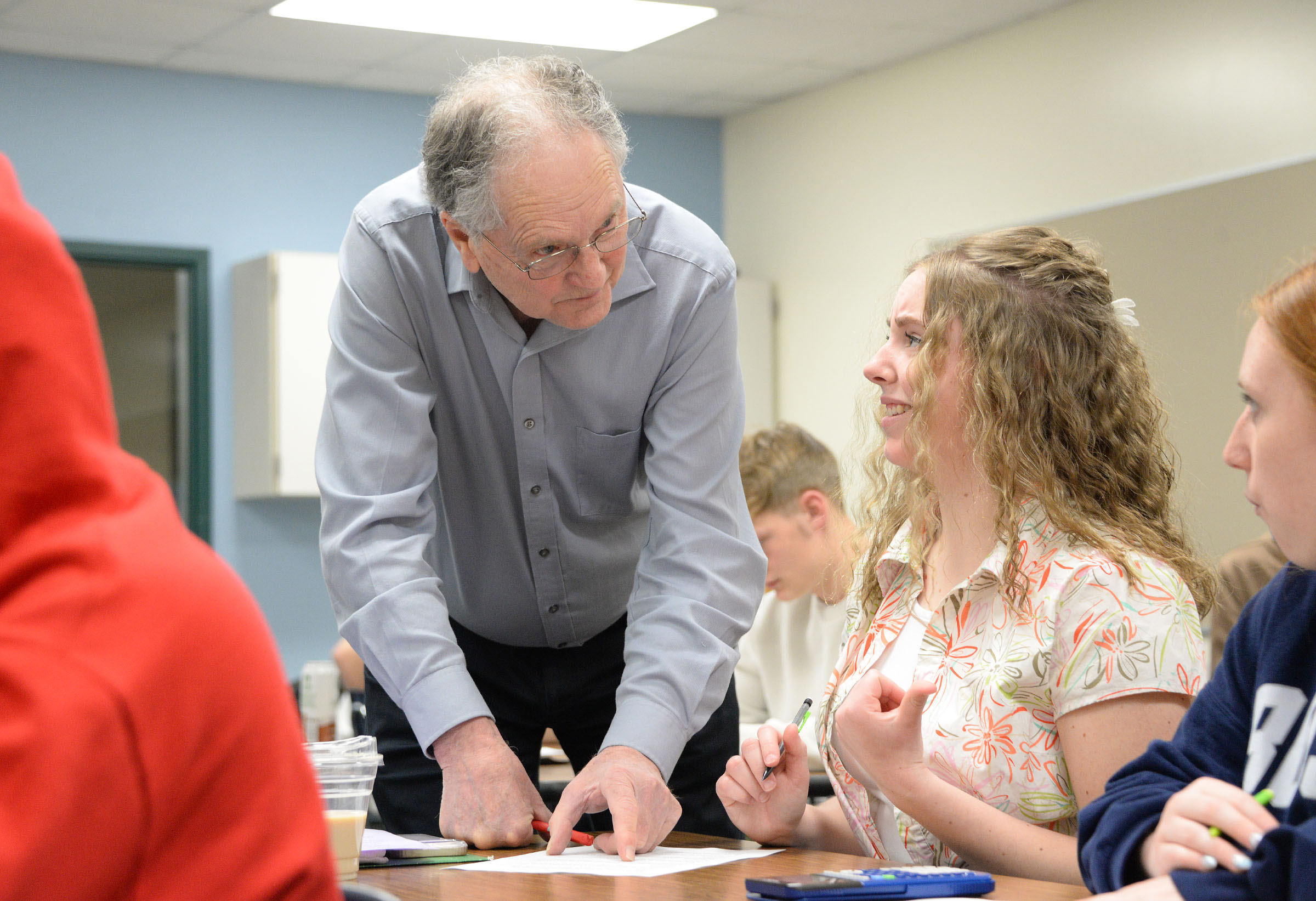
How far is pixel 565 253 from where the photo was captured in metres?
1.64

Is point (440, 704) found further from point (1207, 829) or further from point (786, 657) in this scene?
point (786, 657)

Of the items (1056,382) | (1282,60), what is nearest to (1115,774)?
(1056,382)

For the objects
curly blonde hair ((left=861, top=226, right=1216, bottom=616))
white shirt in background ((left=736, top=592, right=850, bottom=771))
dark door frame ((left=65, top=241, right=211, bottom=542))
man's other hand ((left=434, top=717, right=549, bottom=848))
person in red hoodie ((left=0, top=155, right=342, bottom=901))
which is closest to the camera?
person in red hoodie ((left=0, top=155, right=342, bottom=901))

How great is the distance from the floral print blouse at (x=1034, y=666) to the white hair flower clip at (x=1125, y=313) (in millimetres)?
265

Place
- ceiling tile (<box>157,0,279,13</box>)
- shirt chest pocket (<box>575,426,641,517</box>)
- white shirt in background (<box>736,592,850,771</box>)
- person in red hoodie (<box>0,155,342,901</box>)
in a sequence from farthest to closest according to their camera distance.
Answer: ceiling tile (<box>157,0,279,13</box>), white shirt in background (<box>736,592,850,771</box>), shirt chest pocket (<box>575,426,641,517</box>), person in red hoodie (<box>0,155,342,901</box>)

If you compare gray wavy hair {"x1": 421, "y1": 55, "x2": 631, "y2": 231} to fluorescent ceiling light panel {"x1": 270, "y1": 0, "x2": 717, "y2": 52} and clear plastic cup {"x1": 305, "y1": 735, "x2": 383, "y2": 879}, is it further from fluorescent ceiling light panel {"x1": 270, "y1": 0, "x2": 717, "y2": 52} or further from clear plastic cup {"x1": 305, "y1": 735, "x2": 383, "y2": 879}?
fluorescent ceiling light panel {"x1": 270, "y1": 0, "x2": 717, "y2": 52}

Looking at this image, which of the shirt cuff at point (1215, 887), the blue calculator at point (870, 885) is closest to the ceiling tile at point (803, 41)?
the blue calculator at point (870, 885)

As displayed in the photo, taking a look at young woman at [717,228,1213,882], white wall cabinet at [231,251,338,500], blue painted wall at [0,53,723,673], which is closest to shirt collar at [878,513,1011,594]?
young woman at [717,228,1213,882]

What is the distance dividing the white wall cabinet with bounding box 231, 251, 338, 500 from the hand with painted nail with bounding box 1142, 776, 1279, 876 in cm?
410

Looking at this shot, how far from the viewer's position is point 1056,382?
1.62 meters

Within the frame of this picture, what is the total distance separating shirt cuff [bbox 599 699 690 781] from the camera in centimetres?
154

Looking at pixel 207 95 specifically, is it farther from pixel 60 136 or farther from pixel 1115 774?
pixel 1115 774

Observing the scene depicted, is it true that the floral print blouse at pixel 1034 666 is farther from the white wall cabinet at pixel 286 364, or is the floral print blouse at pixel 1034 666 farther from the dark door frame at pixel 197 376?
the dark door frame at pixel 197 376

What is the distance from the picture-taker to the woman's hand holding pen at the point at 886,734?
4.45 ft
